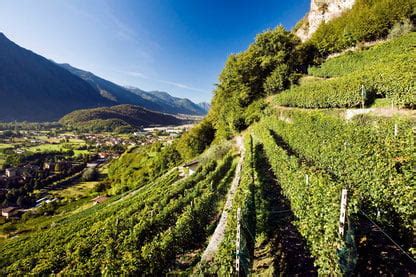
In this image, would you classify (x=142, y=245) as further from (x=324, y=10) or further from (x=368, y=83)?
(x=324, y=10)

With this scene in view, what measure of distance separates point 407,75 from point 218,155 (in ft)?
69.5

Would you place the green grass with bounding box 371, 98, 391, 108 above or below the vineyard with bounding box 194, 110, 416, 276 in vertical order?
above

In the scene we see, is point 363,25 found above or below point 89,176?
above

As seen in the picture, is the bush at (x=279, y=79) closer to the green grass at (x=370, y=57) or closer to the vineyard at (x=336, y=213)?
the green grass at (x=370, y=57)

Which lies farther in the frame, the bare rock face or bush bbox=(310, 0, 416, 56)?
the bare rock face

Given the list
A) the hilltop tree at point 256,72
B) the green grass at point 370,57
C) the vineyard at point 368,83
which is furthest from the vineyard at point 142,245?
the hilltop tree at point 256,72

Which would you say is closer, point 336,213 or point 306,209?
point 336,213

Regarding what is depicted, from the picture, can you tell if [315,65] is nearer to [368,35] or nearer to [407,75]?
[368,35]

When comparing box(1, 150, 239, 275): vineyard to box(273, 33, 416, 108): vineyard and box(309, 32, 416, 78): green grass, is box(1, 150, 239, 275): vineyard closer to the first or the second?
box(273, 33, 416, 108): vineyard

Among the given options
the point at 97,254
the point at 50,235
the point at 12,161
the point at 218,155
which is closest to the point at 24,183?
the point at 12,161

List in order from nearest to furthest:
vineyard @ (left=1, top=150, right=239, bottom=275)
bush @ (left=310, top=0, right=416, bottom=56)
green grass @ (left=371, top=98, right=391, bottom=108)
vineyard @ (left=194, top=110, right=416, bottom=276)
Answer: vineyard @ (left=194, top=110, right=416, bottom=276) → vineyard @ (left=1, top=150, right=239, bottom=275) → green grass @ (left=371, top=98, right=391, bottom=108) → bush @ (left=310, top=0, right=416, bottom=56)

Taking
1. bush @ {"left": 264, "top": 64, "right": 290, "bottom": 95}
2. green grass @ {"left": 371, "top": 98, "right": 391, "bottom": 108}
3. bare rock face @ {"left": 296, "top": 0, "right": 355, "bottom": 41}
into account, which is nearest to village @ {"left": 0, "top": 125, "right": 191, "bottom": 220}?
bush @ {"left": 264, "top": 64, "right": 290, "bottom": 95}

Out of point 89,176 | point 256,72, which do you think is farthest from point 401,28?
point 89,176

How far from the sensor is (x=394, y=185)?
6512mm
